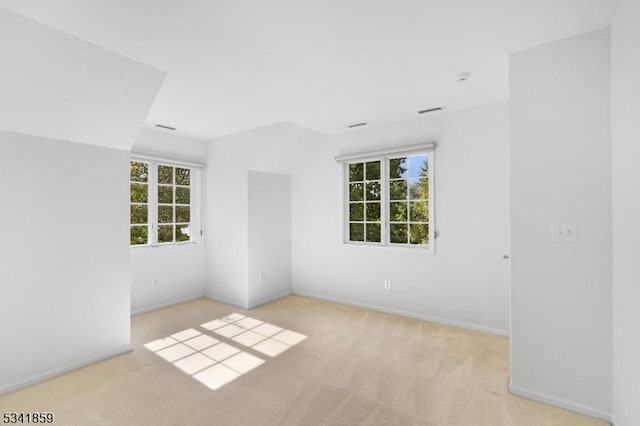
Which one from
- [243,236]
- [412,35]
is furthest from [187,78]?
[243,236]

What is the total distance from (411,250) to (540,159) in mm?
1942

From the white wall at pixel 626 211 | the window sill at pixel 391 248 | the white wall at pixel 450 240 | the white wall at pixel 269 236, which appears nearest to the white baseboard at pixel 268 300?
the white wall at pixel 269 236

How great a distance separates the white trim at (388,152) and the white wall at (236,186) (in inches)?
24.4

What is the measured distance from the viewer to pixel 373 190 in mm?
4258

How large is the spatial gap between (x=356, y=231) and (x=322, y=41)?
9.33ft

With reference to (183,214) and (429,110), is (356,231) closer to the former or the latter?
(429,110)

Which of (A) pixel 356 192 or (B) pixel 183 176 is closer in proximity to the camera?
(A) pixel 356 192

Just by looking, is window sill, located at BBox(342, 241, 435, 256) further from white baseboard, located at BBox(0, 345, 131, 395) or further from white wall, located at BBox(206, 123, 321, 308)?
white baseboard, located at BBox(0, 345, 131, 395)

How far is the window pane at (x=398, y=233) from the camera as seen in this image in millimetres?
3998

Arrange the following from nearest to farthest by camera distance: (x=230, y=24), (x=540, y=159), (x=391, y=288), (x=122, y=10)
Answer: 1. (x=122, y=10)
2. (x=230, y=24)
3. (x=540, y=159)
4. (x=391, y=288)

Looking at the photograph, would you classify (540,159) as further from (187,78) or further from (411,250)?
(187,78)

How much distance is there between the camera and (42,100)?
2.28 metres

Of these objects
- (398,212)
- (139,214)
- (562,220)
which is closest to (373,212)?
(398,212)

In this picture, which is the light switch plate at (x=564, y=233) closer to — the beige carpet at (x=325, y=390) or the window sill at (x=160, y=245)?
the beige carpet at (x=325, y=390)
